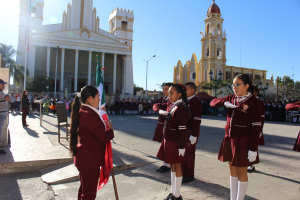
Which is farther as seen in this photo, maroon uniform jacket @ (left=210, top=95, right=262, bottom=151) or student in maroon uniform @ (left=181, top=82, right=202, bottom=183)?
student in maroon uniform @ (left=181, top=82, right=202, bottom=183)

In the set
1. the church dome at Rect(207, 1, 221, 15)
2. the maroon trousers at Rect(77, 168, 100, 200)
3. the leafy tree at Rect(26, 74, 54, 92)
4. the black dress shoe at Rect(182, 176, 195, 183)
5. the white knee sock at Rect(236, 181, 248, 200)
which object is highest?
the church dome at Rect(207, 1, 221, 15)

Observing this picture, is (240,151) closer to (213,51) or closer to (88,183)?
(88,183)

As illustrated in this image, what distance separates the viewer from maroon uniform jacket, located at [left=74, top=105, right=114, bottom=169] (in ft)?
8.52

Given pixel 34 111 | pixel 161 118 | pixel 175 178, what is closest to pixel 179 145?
pixel 175 178

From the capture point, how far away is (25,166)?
5012 mm

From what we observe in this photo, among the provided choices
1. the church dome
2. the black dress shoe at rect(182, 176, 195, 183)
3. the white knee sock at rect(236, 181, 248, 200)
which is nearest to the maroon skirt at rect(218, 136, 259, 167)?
the white knee sock at rect(236, 181, 248, 200)

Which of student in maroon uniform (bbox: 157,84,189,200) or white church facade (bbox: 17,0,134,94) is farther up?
white church facade (bbox: 17,0,134,94)

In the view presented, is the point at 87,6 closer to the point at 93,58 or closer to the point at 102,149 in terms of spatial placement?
the point at 93,58

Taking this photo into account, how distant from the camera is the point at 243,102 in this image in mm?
3117

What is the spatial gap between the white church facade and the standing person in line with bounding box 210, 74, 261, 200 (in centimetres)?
4234

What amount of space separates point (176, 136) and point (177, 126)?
0.16 m

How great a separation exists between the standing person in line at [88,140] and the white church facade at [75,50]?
140ft

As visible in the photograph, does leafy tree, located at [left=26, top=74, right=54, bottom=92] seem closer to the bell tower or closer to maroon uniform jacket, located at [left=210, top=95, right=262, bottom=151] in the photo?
the bell tower

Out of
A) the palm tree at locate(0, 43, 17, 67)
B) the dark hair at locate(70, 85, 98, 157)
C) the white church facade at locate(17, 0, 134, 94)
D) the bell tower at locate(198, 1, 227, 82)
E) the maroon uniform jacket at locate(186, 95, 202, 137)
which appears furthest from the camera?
the bell tower at locate(198, 1, 227, 82)
